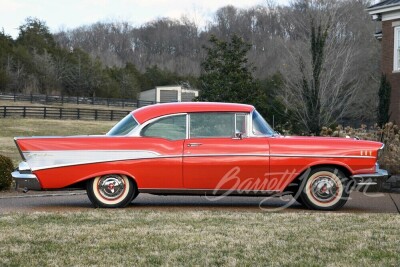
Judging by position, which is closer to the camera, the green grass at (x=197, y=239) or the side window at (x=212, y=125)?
the green grass at (x=197, y=239)

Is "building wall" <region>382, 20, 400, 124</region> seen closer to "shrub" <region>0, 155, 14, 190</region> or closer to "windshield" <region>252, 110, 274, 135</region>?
"windshield" <region>252, 110, 274, 135</region>

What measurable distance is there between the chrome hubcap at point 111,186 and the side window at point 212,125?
1202mm

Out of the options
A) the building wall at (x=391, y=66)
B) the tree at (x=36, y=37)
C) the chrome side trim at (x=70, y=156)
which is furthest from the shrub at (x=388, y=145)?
the tree at (x=36, y=37)

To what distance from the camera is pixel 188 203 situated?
33.9 feet

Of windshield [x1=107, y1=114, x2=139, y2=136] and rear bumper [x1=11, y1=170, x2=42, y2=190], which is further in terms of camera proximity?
windshield [x1=107, y1=114, x2=139, y2=136]

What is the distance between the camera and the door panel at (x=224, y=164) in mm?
9406

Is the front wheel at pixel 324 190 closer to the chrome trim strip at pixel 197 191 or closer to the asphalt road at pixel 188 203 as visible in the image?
the asphalt road at pixel 188 203

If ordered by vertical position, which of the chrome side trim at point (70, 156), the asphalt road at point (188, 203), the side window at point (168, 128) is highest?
the side window at point (168, 128)

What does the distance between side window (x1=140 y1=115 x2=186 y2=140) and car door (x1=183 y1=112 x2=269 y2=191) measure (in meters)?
0.20

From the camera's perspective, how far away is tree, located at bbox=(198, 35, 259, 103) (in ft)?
85.0

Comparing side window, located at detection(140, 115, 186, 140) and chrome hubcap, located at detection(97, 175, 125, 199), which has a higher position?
side window, located at detection(140, 115, 186, 140)

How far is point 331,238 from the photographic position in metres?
6.88

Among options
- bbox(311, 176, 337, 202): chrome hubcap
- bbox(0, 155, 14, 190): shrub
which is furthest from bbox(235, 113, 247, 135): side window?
bbox(0, 155, 14, 190): shrub

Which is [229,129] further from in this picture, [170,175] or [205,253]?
[205,253]
